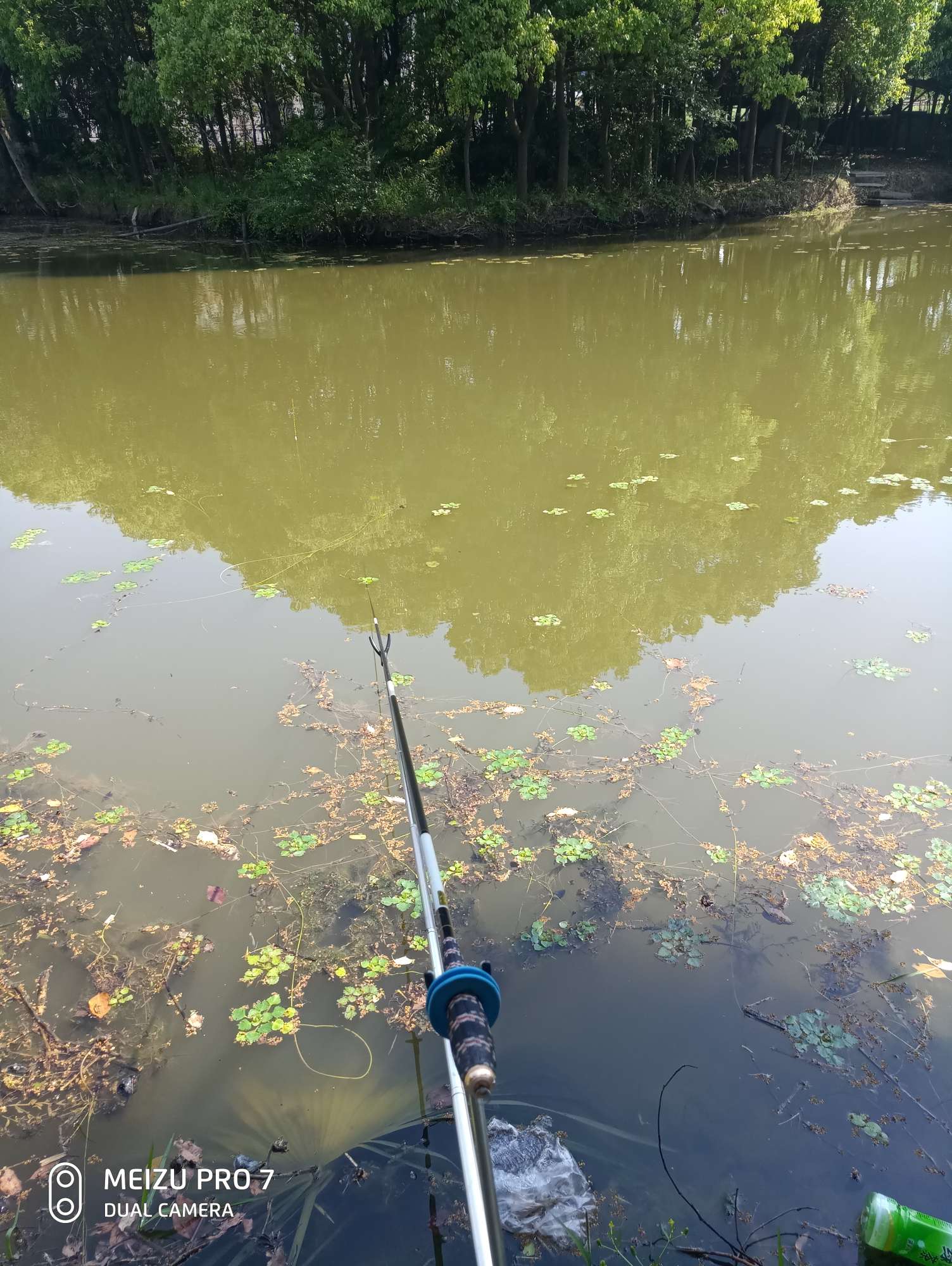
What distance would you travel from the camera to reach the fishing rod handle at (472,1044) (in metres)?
1.08

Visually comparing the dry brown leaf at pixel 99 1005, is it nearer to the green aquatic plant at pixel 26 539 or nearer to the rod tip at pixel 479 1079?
the rod tip at pixel 479 1079

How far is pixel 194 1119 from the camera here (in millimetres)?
1994

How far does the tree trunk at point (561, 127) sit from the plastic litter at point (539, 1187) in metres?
18.7

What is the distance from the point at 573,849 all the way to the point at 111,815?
5.57 ft

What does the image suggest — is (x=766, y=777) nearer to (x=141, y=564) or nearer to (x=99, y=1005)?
(x=99, y=1005)

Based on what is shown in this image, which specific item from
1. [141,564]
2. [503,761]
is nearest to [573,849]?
[503,761]

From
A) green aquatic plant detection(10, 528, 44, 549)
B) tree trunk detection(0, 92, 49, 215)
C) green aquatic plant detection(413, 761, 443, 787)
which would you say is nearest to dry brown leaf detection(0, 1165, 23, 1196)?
green aquatic plant detection(413, 761, 443, 787)

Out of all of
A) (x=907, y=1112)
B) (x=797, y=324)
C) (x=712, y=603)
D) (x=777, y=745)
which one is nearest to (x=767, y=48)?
(x=797, y=324)

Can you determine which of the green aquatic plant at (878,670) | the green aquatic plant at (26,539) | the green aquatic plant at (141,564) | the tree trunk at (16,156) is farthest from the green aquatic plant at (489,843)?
the tree trunk at (16,156)

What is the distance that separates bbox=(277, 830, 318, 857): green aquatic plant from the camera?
2.77m

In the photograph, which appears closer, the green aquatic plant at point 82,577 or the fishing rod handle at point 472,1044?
the fishing rod handle at point 472,1044

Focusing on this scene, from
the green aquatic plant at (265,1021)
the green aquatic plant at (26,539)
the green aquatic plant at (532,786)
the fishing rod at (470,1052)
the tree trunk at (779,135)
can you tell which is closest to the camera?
the fishing rod at (470,1052)

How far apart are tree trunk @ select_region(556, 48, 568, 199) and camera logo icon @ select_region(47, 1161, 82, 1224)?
61.8ft

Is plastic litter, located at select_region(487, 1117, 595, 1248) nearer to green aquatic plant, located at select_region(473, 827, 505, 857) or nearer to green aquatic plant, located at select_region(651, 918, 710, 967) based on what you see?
green aquatic plant, located at select_region(651, 918, 710, 967)
